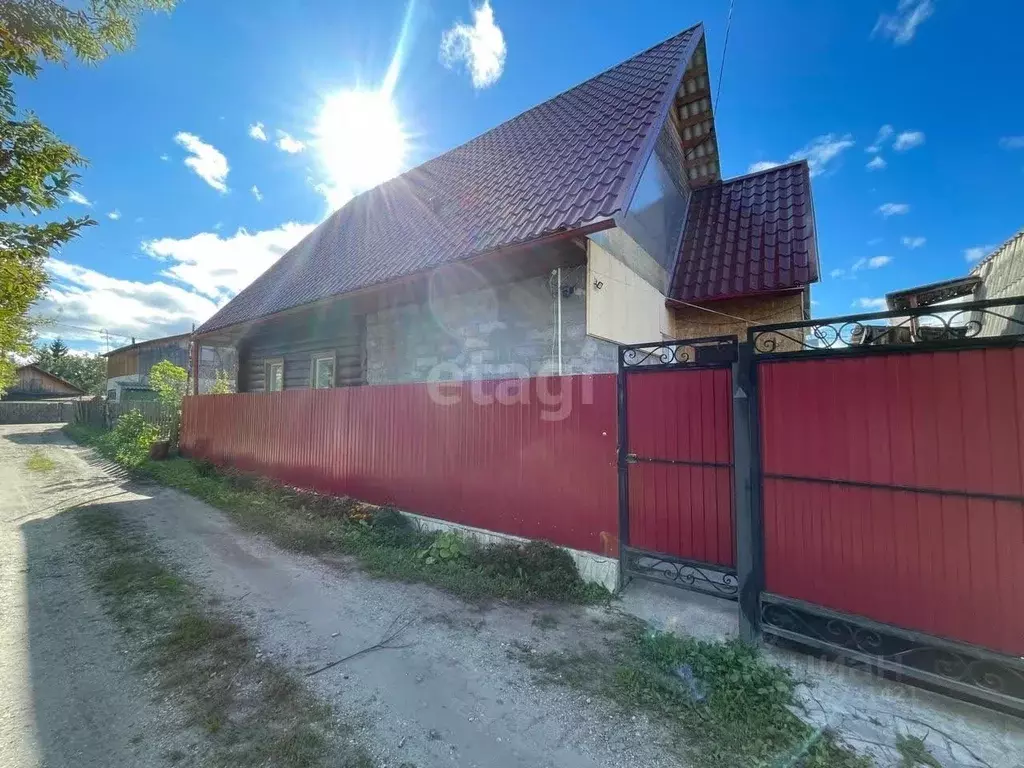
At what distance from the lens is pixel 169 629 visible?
122 inches

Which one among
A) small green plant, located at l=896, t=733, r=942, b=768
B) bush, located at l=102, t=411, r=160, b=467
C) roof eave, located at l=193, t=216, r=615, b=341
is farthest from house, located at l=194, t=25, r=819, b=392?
bush, located at l=102, t=411, r=160, b=467

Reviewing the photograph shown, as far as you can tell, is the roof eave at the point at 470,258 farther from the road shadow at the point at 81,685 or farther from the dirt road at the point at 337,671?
the road shadow at the point at 81,685

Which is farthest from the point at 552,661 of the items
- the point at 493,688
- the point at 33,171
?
the point at 33,171

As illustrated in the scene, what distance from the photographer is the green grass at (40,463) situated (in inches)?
406

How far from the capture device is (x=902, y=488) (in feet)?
8.39

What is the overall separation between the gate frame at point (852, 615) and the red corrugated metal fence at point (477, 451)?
3.81ft

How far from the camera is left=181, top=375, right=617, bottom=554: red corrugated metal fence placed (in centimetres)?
400

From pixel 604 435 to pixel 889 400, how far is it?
2.07 meters

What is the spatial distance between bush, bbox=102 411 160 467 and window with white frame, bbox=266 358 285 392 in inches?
153

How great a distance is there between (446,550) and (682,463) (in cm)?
269

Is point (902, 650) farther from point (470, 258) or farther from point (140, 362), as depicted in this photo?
point (140, 362)

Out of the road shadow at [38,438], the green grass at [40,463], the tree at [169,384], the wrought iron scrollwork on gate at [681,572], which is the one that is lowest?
the green grass at [40,463]

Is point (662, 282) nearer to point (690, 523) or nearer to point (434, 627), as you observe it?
point (690, 523)

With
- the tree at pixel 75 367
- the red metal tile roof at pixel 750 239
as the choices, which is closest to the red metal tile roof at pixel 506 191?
the red metal tile roof at pixel 750 239
